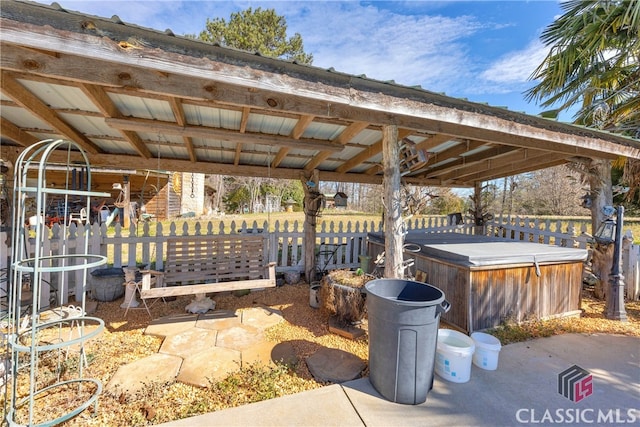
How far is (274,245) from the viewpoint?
5160 millimetres

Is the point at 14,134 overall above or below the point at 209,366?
above

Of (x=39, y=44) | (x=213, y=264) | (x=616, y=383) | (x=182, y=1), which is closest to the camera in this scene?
(x=39, y=44)

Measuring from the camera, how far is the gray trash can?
6.22 ft

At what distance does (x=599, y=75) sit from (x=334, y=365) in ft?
20.4

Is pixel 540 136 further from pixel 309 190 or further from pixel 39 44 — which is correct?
pixel 39 44

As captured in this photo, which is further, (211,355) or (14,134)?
(14,134)

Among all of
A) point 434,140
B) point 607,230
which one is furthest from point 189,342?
point 607,230

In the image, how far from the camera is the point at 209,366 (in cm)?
239

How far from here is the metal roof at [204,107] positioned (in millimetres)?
1640

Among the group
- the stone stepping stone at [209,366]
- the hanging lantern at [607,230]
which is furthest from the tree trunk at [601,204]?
the stone stepping stone at [209,366]

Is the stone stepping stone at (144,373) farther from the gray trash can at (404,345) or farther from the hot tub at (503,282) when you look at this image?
the hot tub at (503,282)

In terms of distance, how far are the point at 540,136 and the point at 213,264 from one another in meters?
4.45

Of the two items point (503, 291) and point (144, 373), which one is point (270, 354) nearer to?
point (144, 373)

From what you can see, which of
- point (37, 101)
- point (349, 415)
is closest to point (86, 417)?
point (349, 415)
